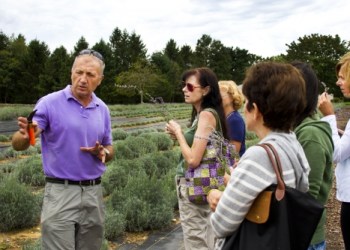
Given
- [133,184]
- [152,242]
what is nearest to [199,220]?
[152,242]

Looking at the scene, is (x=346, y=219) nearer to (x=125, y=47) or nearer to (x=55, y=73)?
(x=55, y=73)

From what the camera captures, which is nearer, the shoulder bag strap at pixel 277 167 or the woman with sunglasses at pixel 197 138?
the shoulder bag strap at pixel 277 167

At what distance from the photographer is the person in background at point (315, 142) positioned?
7.16 feet

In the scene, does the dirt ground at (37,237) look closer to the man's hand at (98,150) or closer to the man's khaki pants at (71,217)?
the man's khaki pants at (71,217)

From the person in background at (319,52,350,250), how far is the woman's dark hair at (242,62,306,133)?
3.30ft

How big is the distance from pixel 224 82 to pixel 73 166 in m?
2.03

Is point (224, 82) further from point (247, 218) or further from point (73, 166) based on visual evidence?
point (247, 218)

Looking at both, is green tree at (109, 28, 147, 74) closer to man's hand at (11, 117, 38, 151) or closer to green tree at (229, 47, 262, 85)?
green tree at (229, 47, 262, 85)

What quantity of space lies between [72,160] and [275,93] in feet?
5.86

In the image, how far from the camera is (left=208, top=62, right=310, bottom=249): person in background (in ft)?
5.46

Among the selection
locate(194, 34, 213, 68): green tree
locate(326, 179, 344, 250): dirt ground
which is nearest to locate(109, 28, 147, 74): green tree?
locate(194, 34, 213, 68): green tree

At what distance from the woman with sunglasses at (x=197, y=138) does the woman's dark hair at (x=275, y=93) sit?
3.93 ft

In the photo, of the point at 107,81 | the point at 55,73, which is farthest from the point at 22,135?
the point at 107,81

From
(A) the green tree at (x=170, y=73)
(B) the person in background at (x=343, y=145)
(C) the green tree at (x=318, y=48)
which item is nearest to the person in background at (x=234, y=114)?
(B) the person in background at (x=343, y=145)
